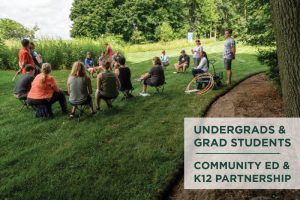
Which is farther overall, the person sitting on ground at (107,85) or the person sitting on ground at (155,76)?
the person sitting on ground at (155,76)

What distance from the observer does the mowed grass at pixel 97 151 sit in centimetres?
455

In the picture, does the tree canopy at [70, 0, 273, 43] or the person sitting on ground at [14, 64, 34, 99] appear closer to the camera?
the person sitting on ground at [14, 64, 34, 99]

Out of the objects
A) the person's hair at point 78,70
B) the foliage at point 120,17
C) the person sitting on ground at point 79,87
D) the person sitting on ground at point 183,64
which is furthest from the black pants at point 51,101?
the foliage at point 120,17

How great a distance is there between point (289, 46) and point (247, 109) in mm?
4500

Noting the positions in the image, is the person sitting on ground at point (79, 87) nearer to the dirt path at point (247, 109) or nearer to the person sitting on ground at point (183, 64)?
the dirt path at point (247, 109)

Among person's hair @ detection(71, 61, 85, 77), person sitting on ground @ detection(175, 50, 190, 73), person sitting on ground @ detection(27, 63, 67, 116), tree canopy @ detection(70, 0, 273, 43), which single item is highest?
tree canopy @ detection(70, 0, 273, 43)

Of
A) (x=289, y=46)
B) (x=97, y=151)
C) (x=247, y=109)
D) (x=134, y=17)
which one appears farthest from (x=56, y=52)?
(x=134, y=17)

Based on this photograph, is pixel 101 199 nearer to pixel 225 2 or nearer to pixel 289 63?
pixel 289 63

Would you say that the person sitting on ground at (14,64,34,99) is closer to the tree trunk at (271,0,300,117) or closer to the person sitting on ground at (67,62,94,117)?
the person sitting on ground at (67,62,94,117)

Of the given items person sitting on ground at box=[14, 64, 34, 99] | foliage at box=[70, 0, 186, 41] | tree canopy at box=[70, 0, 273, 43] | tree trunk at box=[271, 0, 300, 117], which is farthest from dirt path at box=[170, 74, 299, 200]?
foliage at box=[70, 0, 186, 41]

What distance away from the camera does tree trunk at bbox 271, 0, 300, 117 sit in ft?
12.0

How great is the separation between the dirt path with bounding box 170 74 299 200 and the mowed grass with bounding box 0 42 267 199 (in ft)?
1.23

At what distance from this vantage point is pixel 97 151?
19.2 feet

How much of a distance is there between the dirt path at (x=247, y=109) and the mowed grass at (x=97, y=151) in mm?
375
